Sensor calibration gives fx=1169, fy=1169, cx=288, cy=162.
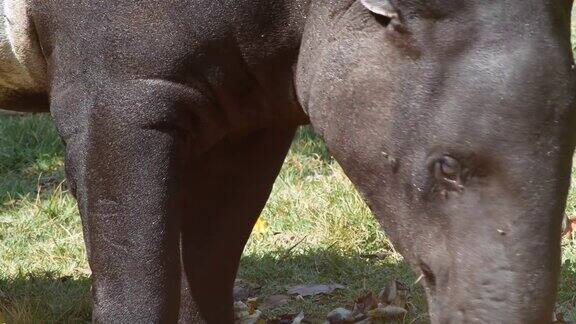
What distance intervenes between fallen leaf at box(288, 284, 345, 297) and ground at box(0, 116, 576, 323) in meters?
0.03

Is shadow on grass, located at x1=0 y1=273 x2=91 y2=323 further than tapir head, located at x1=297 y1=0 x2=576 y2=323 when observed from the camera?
Yes

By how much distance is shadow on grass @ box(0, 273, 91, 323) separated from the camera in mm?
4082

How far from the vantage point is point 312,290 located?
14.9ft

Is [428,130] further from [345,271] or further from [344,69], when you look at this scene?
[345,271]

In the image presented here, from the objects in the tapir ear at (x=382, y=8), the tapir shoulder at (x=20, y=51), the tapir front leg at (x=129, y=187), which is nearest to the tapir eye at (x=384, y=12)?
the tapir ear at (x=382, y=8)

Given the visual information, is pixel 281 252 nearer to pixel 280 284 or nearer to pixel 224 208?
pixel 280 284

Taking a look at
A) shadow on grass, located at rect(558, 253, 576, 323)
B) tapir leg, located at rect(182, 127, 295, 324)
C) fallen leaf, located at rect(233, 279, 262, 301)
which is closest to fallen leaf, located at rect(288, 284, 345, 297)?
fallen leaf, located at rect(233, 279, 262, 301)

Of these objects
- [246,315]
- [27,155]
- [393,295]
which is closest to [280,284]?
[246,315]

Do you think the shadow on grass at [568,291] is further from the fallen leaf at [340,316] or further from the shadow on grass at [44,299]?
the shadow on grass at [44,299]

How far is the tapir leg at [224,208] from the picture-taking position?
352 centimetres

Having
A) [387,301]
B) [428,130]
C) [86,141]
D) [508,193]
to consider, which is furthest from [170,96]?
[387,301]

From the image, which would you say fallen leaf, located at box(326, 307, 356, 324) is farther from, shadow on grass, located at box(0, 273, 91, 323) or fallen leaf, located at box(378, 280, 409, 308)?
shadow on grass, located at box(0, 273, 91, 323)

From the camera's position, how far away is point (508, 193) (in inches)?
99.8

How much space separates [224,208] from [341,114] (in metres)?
0.96
